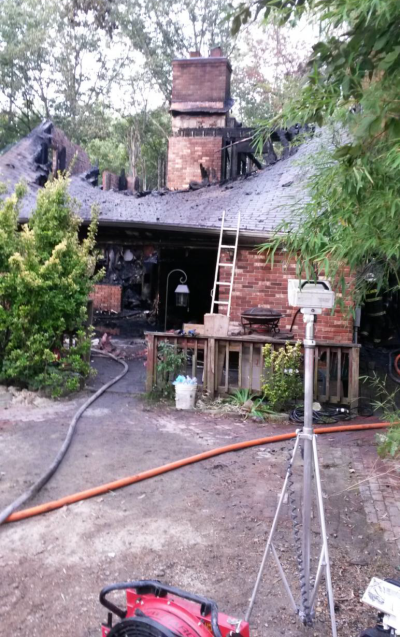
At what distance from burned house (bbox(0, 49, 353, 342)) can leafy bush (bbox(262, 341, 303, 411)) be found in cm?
158

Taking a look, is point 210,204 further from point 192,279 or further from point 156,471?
point 156,471

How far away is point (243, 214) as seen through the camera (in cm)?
1001

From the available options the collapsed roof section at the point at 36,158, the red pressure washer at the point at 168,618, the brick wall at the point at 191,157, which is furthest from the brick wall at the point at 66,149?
the red pressure washer at the point at 168,618

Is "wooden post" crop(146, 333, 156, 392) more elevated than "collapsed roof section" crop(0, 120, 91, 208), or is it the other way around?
"collapsed roof section" crop(0, 120, 91, 208)

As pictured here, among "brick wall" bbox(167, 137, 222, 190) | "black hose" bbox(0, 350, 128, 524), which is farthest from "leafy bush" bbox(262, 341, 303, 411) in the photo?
"brick wall" bbox(167, 137, 222, 190)

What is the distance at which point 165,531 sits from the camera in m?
3.54

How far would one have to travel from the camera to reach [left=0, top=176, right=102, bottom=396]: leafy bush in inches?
271

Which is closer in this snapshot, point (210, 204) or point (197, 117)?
point (210, 204)

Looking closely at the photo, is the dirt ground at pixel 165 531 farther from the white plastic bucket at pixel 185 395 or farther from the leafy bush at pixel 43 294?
the leafy bush at pixel 43 294

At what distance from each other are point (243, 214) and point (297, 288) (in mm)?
7564

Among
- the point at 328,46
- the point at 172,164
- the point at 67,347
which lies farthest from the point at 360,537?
the point at 172,164

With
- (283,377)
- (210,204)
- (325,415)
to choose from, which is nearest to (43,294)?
(283,377)

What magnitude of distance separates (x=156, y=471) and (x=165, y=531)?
1023 mm

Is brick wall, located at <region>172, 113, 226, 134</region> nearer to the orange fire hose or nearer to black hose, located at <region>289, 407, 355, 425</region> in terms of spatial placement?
black hose, located at <region>289, 407, 355, 425</region>
